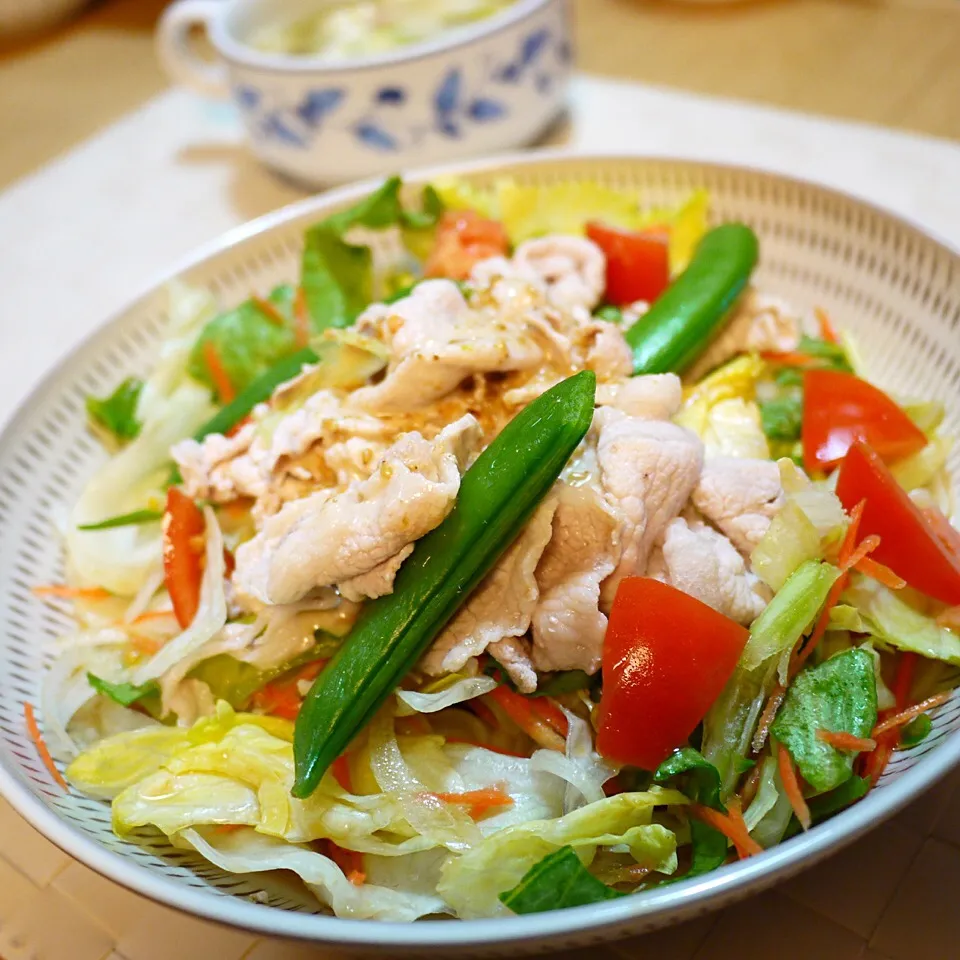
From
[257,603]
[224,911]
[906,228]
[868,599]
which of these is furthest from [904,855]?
[906,228]

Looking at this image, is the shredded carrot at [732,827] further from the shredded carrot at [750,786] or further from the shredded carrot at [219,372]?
the shredded carrot at [219,372]

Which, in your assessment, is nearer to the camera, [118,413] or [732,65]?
[118,413]

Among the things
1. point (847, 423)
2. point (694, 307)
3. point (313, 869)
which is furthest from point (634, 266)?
point (313, 869)

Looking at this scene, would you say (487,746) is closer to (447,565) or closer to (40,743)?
(447,565)

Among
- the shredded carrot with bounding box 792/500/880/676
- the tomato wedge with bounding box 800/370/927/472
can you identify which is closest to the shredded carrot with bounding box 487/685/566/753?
the shredded carrot with bounding box 792/500/880/676

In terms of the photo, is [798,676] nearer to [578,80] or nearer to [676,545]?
[676,545]
